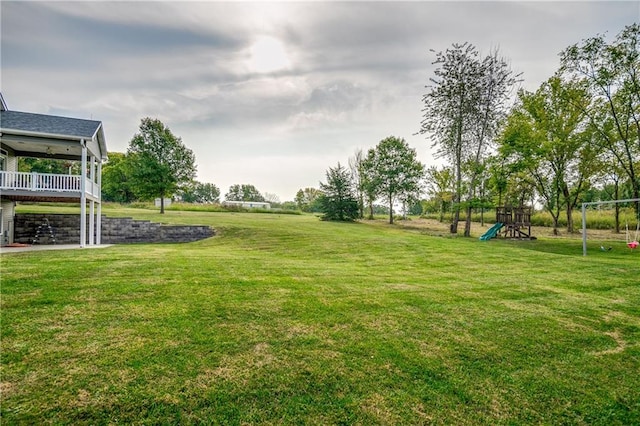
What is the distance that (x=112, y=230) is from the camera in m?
14.8

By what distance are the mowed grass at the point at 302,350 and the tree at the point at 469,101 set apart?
52.0 ft

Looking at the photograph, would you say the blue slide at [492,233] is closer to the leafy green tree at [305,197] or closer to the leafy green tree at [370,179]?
the leafy green tree at [370,179]

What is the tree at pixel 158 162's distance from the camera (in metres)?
23.8

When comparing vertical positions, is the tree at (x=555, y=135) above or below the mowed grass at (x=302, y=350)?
above

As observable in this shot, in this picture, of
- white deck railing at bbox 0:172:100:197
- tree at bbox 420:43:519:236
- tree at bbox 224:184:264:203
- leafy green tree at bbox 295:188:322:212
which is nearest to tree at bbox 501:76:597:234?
tree at bbox 420:43:519:236

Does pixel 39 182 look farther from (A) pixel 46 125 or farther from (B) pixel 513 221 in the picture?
(B) pixel 513 221

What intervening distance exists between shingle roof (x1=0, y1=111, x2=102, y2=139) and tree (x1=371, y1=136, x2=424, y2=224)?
24.5m

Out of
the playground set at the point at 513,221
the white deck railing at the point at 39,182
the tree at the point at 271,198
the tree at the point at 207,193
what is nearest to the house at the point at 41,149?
the white deck railing at the point at 39,182

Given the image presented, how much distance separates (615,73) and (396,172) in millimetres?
17303

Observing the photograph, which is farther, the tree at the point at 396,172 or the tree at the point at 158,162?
the tree at the point at 396,172

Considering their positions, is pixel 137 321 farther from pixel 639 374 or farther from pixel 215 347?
pixel 639 374

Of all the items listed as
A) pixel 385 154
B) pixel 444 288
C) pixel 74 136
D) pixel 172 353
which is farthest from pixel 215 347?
pixel 385 154

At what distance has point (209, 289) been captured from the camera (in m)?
4.95

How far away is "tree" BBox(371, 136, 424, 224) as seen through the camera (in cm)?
3103
